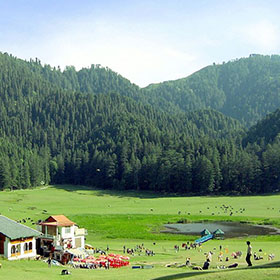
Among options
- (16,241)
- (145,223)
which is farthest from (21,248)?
(145,223)

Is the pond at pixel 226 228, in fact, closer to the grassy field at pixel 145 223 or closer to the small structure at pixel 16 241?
the grassy field at pixel 145 223

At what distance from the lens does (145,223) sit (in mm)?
103812

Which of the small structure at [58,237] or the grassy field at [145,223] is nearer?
the grassy field at [145,223]

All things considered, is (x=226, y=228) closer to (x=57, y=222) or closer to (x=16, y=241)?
(x=57, y=222)

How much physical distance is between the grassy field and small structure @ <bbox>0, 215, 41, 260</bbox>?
3.02 m

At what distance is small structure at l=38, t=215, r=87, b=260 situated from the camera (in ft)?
209

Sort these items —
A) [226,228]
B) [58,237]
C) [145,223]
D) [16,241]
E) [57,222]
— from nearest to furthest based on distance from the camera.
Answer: [16,241] < [58,237] < [57,222] < [226,228] < [145,223]

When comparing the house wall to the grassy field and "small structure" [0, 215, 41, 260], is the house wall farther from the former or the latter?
the grassy field

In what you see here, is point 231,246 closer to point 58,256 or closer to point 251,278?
point 58,256

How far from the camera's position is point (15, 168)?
185875 mm

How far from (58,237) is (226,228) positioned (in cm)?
4479

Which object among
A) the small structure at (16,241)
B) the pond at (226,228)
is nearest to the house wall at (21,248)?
the small structure at (16,241)

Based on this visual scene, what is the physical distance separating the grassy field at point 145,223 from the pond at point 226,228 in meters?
4.11

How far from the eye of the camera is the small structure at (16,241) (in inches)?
2259
